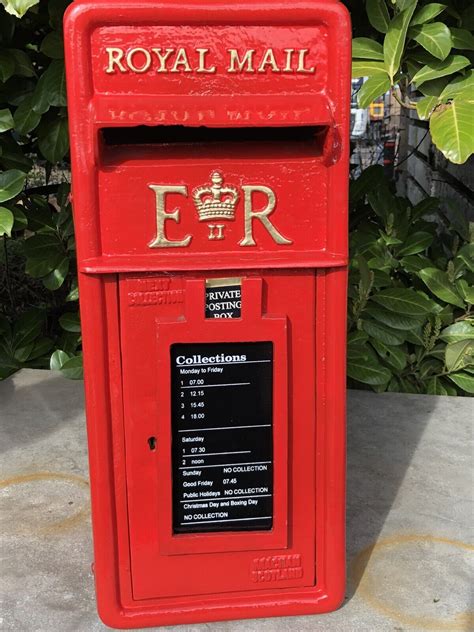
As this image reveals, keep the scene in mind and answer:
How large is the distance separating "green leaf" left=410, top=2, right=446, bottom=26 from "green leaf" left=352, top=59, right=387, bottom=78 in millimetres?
215

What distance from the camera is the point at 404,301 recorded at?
12.1 ft

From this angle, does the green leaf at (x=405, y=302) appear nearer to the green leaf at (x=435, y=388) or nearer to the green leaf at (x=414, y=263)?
the green leaf at (x=414, y=263)

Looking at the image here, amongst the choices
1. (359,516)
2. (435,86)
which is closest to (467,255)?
(435,86)

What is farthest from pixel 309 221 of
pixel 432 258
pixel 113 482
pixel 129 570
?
pixel 432 258

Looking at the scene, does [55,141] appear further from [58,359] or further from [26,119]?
[58,359]

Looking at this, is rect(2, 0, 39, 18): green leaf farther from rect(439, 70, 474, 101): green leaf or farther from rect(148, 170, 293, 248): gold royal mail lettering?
rect(439, 70, 474, 101): green leaf

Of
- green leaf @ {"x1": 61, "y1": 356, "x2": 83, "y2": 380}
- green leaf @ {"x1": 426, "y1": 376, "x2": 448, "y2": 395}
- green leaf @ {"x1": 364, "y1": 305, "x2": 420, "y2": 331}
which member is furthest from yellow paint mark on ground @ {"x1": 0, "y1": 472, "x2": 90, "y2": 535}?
green leaf @ {"x1": 426, "y1": 376, "x2": 448, "y2": 395}

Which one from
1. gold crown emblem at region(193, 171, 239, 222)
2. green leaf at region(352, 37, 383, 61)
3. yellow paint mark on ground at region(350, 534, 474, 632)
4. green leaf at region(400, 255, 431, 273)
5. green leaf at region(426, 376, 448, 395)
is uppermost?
green leaf at region(352, 37, 383, 61)

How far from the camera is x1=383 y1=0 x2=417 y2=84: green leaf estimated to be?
293cm

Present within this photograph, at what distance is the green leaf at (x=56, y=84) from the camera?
10.7 feet

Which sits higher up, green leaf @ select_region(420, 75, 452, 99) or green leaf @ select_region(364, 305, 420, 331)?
green leaf @ select_region(420, 75, 452, 99)

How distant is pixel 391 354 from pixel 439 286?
455 millimetres

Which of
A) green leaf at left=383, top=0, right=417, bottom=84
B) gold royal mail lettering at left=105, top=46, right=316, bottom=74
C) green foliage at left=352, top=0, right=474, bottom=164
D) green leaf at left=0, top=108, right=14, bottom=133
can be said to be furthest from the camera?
green leaf at left=0, top=108, right=14, bottom=133

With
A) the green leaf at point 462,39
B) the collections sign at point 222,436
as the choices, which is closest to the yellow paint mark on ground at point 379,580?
the collections sign at point 222,436
